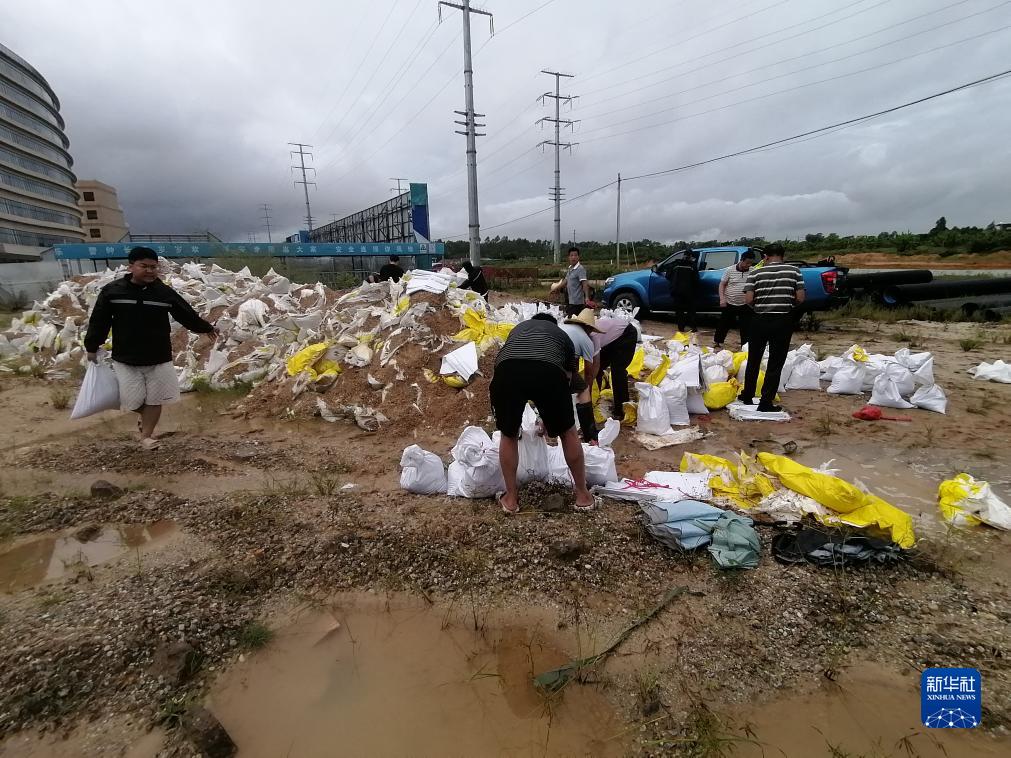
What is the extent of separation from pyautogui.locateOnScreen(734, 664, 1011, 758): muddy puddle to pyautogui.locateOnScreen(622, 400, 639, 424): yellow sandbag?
8.38 feet

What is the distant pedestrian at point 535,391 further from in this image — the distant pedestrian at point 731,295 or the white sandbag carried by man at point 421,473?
the distant pedestrian at point 731,295

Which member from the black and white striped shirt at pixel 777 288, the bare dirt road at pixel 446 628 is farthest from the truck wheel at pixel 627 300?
the bare dirt road at pixel 446 628

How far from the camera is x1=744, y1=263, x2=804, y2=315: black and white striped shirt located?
154 inches

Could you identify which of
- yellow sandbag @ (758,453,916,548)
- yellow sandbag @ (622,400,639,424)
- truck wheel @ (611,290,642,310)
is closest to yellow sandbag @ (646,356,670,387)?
yellow sandbag @ (622,400,639,424)

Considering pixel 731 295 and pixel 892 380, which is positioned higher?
pixel 731 295

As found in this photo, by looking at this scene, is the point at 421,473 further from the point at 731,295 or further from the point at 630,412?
the point at 731,295

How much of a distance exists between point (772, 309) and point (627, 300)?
567cm

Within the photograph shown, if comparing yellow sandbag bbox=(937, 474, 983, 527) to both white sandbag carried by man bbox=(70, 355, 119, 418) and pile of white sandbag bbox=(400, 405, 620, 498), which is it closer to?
pile of white sandbag bbox=(400, 405, 620, 498)

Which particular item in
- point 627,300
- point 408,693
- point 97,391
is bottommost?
point 408,693

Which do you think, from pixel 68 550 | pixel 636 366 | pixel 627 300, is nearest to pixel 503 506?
pixel 68 550

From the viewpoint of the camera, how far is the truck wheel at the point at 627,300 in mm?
9375

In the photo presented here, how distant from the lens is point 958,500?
253 centimetres

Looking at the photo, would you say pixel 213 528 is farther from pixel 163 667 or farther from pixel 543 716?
pixel 543 716

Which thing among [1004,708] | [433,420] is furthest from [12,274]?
[1004,708]
